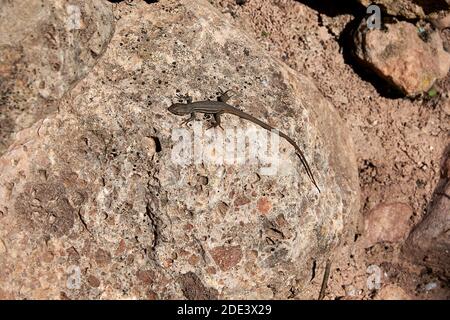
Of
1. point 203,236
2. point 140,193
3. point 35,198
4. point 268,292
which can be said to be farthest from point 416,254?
point 35,198

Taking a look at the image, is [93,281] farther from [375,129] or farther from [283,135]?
[375,129]

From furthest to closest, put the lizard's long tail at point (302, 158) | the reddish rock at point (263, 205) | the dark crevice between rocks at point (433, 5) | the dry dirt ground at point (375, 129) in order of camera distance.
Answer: the dry dirt ground at point (375, 129) → the dark crevice between rocks at point (433, 5) → the lizard's long tail at point (302, 158) → the reddish rock at point (263, 205)

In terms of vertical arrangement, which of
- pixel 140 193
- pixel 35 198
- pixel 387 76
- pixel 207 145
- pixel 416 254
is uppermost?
pixel 387 76

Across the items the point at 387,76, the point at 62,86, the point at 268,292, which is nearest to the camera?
the point at 62,86

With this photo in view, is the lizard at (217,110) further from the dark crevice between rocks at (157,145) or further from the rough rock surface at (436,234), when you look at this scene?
the rough rock surface at (436,234)

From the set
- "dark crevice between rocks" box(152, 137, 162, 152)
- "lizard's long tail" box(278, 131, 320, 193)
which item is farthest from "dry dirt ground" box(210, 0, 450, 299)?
"dark crevice between rocks" box(152, 137, 162, 152)

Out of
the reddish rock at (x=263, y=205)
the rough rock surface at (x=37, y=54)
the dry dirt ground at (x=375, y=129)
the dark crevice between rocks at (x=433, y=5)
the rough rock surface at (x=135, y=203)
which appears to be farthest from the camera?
the dry dirt ground at (x=375, y=129)

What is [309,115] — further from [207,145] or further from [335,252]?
[335,252]

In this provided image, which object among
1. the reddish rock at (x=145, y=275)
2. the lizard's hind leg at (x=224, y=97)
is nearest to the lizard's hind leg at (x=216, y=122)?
the lizard's hind leg at (x=224, y=97)
